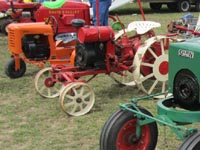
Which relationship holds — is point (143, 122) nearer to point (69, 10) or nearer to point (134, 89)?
point (134, 89)

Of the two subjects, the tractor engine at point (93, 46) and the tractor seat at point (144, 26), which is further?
the tractor seat at point (144, 26)

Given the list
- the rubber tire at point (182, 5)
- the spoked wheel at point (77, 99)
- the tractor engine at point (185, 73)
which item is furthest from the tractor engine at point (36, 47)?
the rubber tire at point (182, 5)

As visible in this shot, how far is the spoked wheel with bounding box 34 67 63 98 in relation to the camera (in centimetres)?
474

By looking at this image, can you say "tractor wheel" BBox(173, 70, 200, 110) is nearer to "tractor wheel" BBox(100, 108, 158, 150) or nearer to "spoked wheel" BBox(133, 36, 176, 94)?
"tractor wheel" BBox(100, 108, 158, 150)

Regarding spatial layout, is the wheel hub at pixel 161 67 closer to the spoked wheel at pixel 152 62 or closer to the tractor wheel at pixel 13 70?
the spoked wheel at pixel 152 62

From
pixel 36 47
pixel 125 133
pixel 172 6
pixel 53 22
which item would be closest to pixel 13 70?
pixel 36 47

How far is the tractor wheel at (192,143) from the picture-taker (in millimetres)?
2420

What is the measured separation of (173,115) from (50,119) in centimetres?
171

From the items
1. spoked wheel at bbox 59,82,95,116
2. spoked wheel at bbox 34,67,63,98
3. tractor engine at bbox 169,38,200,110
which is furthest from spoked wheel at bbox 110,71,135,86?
tractor engine at bbox 169,38,200,110

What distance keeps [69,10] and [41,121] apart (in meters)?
2.45

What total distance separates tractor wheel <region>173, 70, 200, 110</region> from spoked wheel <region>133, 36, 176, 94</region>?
1629 millimetres

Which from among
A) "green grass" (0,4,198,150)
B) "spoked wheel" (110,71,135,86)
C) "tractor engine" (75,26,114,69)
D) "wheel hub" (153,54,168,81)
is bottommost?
"green grass" (0,4,198,150)

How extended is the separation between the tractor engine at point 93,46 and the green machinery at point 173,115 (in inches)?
57.6

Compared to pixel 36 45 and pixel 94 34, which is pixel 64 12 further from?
pixel 94 34
